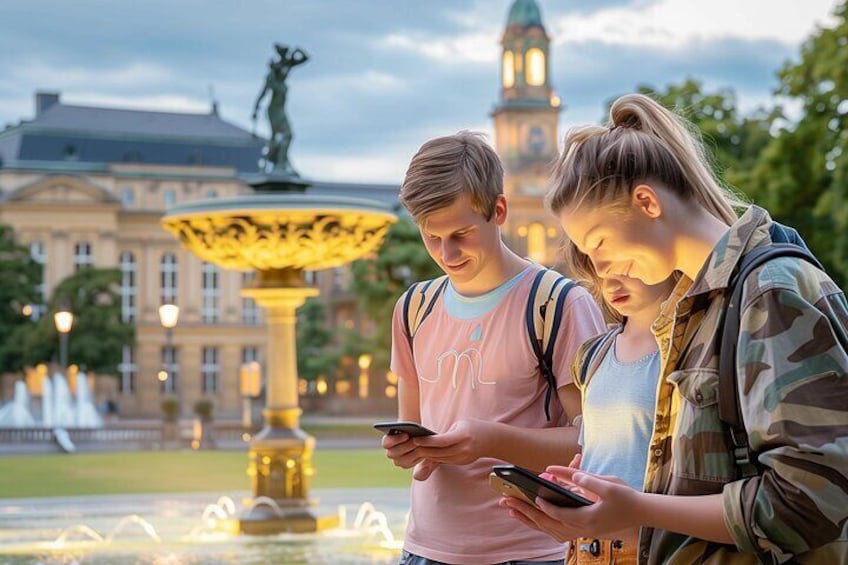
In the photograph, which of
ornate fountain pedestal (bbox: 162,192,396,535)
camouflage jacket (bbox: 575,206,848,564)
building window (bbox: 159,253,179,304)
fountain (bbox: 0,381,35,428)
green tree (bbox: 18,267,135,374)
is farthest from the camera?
building window (bbox: 159,253,179,304)

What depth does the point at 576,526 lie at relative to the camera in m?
2.51

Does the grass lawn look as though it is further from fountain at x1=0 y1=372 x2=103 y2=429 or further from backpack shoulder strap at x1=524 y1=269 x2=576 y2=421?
fountain at x1=0 y1=372 x2=103 y2=429

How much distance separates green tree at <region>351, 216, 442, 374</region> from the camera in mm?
50938

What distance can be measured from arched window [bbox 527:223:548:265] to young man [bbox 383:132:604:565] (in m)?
78.6

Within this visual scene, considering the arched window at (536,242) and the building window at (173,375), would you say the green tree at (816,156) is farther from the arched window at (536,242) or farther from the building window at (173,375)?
the building window at (173,375)

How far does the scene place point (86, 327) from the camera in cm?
6525

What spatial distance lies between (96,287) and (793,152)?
1640 inches

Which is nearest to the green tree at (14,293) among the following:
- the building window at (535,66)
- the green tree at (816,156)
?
the building window at (535,66)

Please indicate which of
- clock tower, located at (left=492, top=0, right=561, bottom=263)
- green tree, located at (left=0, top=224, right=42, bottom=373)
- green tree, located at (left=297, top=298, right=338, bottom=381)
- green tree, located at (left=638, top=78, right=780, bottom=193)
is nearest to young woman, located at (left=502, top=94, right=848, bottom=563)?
green tree, located at (left=638, top=78, right=780, bottom=193)

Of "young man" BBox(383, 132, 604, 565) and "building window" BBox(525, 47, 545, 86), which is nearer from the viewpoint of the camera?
"young man" BBox(383, 132, 604, 565)

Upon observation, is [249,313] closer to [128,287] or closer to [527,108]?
[128,287]

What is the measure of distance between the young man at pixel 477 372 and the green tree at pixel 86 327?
Answer: 6292 centimetres

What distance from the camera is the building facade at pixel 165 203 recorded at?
7594 cm

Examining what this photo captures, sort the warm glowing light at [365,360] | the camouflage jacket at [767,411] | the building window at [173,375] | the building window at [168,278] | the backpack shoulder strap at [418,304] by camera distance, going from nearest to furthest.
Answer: the camouflage jacket at [767,411] < the backpack shoulder strap at [418,304] < the warm glowing light at [365,360] < the building window at [173,375] < the building window at [168,278]
